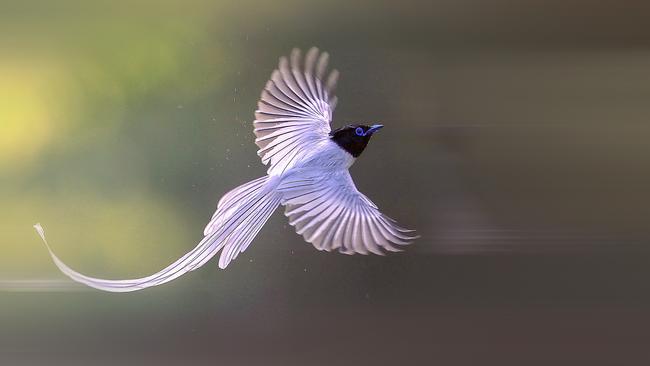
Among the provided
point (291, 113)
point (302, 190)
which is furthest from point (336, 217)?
point (291, 113)

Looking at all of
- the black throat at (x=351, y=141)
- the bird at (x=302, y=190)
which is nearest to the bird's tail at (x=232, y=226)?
the bird at (x=302, y=190)

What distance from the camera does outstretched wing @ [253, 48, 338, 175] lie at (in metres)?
1.13

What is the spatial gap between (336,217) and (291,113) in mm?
213

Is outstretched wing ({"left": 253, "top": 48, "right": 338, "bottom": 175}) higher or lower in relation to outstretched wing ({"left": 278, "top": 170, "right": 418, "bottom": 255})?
higher

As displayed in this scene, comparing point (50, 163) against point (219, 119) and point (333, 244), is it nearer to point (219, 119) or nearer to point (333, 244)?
point (219, 119)

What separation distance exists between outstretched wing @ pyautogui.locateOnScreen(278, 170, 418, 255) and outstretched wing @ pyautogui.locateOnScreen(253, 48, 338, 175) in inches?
3.3

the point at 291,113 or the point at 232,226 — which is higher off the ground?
the point at 291,113

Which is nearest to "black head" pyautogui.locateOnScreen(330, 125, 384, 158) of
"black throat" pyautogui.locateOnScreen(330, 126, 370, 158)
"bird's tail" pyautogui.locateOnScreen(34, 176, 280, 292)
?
"black throat" pyautogui.locateOnScreen(330, 126, 370, 158)

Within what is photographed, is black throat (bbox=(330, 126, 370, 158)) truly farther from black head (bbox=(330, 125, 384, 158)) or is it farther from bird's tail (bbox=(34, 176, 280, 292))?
bird's tail (bbox=(34, 176, 280, 292))

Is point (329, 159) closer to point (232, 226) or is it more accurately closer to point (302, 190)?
point (302, 190)

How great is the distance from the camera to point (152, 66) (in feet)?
5.19

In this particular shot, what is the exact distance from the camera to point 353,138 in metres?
1.08

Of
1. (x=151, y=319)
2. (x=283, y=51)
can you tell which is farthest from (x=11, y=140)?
(x=283, y=51)

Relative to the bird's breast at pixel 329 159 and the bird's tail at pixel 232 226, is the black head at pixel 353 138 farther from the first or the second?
the bird's tail at pixel 232 226
